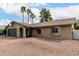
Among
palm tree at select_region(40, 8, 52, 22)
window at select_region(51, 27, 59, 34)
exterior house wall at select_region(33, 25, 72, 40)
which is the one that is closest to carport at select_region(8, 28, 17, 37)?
exterior house wall at select_region(33, 25, 72, 40)

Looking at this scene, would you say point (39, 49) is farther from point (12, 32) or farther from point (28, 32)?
point (12, 32)

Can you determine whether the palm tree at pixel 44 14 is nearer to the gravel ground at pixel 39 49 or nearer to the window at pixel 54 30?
the window at pixel 54 30

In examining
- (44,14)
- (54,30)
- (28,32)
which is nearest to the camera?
(54,30)

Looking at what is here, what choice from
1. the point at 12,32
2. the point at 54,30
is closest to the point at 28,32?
the point at 12,32

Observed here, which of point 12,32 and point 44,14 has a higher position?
point 44,14

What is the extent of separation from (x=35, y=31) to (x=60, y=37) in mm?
5965

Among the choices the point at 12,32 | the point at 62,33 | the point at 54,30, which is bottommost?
the point at 12,32

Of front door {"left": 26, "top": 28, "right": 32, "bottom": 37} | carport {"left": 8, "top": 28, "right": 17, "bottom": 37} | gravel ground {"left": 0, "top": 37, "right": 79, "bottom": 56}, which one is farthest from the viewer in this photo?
carport {"left": 8, "top": 28, "right": 17, "bottom": 37}

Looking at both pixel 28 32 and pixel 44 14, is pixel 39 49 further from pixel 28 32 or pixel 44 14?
pixel 44 14

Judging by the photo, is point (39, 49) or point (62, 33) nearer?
point (39, 49)

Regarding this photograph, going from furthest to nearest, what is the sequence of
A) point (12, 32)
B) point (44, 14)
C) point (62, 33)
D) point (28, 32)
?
point (44, 14) < point (12, 32) < point (28, 32) < point (62, 33)

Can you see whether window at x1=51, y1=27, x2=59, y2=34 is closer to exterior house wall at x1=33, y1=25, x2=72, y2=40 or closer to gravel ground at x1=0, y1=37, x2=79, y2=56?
exterior house wall at x1=33, y1=25, x2=72, y2=40

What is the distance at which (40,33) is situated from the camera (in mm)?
27250

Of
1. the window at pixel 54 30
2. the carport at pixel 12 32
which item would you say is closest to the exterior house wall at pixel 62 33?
the window at pixel 54 30
